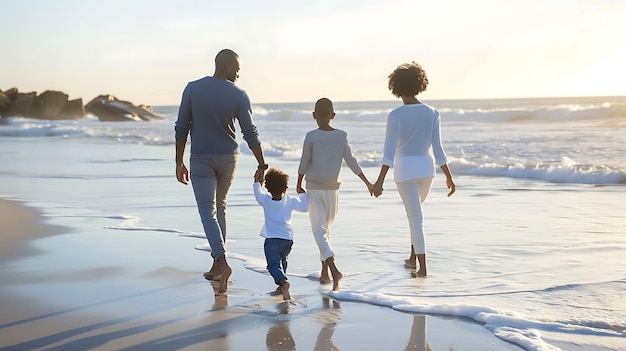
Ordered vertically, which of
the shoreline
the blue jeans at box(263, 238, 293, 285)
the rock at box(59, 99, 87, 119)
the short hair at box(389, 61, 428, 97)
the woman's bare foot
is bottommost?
the rock at box(59, 99, 87, 119)

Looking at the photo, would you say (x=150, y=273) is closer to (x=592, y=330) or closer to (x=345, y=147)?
(x=345, y=147)

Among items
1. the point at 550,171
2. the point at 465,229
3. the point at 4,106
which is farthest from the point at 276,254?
the point at 4,106

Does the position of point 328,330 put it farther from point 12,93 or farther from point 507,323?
point 12,93

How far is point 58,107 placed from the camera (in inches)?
2586

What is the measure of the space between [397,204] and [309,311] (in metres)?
5.82

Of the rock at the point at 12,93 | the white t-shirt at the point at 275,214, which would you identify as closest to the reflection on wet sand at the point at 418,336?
the white t-shirt at the point at 275,214

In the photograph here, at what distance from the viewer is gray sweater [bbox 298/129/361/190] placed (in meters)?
6.01

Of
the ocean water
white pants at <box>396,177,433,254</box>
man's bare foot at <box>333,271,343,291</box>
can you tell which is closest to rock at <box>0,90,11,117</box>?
the ocean water

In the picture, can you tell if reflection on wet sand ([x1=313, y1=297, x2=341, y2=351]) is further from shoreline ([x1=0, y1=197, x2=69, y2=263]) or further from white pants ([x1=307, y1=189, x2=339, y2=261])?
shoreline ([x1=0, y1=197, x2=69, y2=263])

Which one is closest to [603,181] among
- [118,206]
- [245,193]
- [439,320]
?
[245,193]

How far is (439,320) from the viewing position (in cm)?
487

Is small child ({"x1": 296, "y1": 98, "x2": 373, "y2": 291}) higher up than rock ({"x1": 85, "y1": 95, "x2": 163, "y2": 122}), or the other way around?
small child ({"x1": 296, "y1": 98, "x2": 373, "y2": 291})

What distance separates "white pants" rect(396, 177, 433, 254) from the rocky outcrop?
189 ft

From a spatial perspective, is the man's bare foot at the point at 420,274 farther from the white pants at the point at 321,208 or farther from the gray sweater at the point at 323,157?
the gray sweater at the point at 323,157
